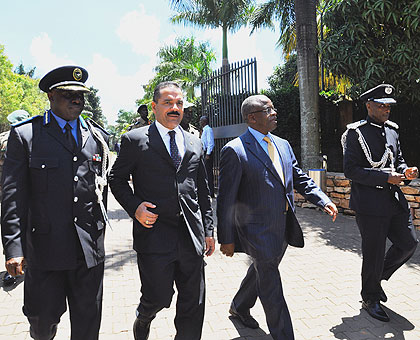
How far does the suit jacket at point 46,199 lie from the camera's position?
88.1 inches

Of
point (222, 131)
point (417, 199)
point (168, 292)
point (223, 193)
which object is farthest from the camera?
point (222, 131)

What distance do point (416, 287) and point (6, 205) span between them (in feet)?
13.6

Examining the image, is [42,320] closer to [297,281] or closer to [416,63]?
[297,281]

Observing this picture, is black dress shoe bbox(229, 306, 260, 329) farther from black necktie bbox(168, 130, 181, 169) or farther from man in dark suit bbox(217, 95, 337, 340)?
black necktie bbox(168, 130, 181, 169)

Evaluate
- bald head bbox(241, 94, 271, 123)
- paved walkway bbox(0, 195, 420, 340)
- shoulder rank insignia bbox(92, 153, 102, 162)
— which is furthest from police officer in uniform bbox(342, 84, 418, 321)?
shoulder rank insignia bbox(92, 153, 102, 162)

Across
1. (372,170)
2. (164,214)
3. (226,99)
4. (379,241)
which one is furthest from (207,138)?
(164,214)

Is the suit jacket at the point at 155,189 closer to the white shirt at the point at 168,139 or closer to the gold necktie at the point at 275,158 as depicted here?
the white shirt at the point at 168,139

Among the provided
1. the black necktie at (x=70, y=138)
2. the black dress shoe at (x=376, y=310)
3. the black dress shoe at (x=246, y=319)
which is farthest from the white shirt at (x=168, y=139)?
the black dress shoe at (x=376, y=310)

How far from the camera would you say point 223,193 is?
9.46 feet

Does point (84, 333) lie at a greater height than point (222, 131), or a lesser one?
lesser

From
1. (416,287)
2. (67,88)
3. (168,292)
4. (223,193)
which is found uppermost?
(67,88)

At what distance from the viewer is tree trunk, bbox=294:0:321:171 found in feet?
29.0

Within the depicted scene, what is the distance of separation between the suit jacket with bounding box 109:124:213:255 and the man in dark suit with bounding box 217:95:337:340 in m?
0.32

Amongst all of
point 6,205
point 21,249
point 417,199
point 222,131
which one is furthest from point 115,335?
point 222,131
